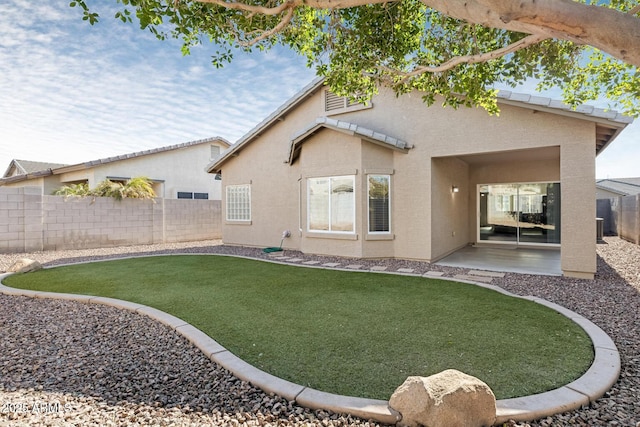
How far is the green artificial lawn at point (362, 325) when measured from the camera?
371cm

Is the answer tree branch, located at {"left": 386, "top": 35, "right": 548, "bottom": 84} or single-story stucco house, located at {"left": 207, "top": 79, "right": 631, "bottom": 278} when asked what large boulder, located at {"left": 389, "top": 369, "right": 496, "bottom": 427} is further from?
single-story stucco house, located at {"left": 207, "top": 79, "right": 631, "bottom": 278}

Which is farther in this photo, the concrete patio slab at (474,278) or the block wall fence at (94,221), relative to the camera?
the block wall fence at (94,221)

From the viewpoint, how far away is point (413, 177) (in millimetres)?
11109

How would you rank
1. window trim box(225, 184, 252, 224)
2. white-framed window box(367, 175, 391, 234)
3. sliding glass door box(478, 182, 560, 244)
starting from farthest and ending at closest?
window trim box(225, 184, 252, 224) → sliding glass door box(478, 182, 560, 244) → white-framed window box(367, 175, 391, 234)

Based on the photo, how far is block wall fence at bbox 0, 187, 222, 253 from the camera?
13.3 m

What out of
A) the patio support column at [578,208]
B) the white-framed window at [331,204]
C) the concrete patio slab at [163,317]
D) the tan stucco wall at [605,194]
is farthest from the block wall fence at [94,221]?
the tan stucco wall at [605,194]

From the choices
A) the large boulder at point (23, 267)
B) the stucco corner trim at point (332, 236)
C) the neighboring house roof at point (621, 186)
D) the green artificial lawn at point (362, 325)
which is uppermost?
the neighboring house roof at point (621, 186)

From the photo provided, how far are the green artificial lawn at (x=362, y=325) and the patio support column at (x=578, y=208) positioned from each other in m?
3.51

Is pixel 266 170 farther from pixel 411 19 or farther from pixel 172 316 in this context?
pixel 172 316

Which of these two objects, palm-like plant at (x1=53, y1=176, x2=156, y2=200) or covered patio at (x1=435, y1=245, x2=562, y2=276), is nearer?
covered patio at (x1=435, y1=245, x2=562, y2=276)

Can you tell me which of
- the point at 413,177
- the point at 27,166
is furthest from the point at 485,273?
the point at 27,166

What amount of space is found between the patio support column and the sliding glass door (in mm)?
6551

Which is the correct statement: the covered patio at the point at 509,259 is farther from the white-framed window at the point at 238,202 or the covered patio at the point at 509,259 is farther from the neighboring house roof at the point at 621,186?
the neighboring house roof at the point at 621,186

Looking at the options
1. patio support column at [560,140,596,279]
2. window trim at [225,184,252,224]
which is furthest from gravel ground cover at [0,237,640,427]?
window trim at [225,184,252,224]
